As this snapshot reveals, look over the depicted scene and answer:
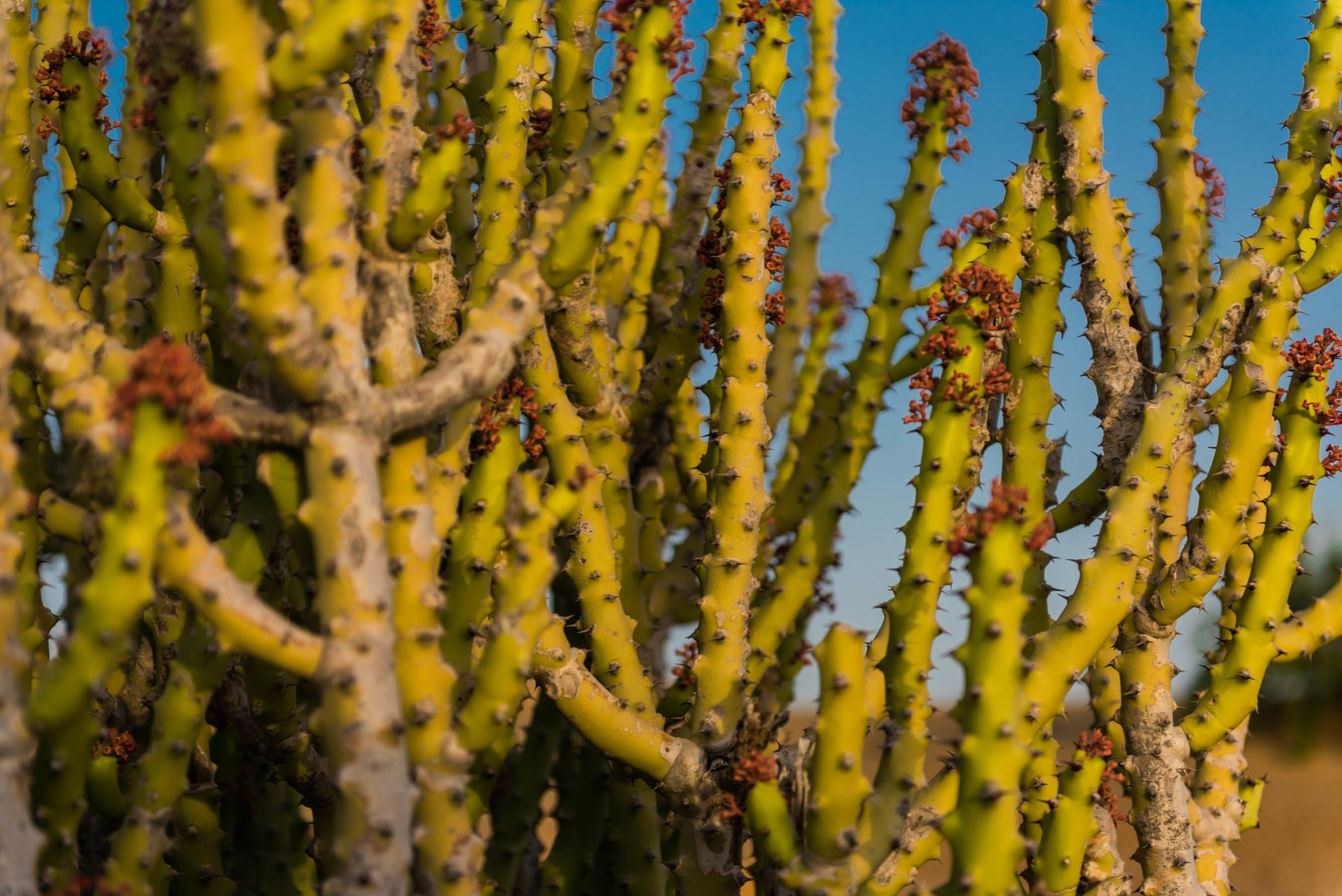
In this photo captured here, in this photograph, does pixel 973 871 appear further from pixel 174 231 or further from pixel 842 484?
pixel 174 231

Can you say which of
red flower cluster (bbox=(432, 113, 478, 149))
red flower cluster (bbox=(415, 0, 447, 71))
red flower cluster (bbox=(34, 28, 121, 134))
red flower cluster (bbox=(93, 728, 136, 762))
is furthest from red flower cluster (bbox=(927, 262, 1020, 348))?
red flower cluster (bbox=(93, 728, 136, 762))

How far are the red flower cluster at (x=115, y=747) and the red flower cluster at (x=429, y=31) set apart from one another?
3.09 m

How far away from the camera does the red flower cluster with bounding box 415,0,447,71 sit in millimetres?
4949

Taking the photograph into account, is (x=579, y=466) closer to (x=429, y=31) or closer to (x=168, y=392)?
(x=168, y=392)

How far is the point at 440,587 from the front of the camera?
4379 millimetres

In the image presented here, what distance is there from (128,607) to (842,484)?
2.99 m

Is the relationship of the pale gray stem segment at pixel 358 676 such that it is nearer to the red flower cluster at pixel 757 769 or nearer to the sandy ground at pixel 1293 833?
the red flower cluster at pixel 757 769

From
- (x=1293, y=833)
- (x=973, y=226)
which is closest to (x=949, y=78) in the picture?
(x=973, y=226)

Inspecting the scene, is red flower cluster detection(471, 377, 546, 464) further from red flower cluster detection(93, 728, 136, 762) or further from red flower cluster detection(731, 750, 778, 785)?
red flower cluster detection(93, 728, 136, 762)

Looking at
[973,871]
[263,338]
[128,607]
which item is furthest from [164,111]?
[973,871]

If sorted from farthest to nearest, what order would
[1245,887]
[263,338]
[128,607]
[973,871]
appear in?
[1245,887]
[973,871]
[263,338]
[128,607]

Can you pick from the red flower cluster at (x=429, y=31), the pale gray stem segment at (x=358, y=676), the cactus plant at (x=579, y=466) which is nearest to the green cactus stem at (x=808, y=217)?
the cactus plant at (x=579, y=466)

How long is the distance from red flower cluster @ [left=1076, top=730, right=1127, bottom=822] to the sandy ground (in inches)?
206

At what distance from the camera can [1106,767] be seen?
16.9 feet
